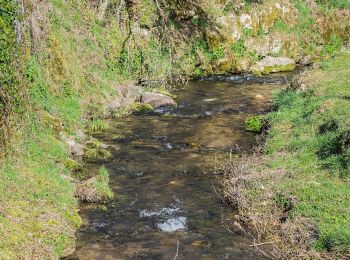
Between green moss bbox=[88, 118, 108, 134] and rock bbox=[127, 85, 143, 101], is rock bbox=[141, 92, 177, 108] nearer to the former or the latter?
rock bbox=[127, 85, 143, 101]

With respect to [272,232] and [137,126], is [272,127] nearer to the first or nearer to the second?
[137,126]

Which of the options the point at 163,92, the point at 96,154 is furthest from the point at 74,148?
the point at 163,92

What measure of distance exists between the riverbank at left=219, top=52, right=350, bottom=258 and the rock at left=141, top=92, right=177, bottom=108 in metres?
4.78

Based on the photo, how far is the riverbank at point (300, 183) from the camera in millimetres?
8594

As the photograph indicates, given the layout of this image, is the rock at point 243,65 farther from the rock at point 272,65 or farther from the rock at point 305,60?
the rock at point 305,60

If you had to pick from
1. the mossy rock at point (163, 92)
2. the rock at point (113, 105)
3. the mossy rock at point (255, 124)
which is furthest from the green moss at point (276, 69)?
the rock at point (113, 105)

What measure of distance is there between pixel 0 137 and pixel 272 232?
6.00m

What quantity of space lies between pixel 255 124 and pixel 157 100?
461cm

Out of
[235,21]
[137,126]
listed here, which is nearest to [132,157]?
[137,126]

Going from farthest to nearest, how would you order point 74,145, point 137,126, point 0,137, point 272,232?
point 137,126 < point 74,145 < point 0,137 < point 272,232

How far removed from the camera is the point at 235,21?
2652 cm

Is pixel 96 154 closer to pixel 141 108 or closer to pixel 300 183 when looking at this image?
pixel 141 108

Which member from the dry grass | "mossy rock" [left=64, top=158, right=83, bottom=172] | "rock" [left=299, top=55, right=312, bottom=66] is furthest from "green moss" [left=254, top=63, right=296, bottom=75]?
"mossy rock" [left=64, top=158, right=83, bottom=172]

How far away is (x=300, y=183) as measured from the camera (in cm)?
1036
